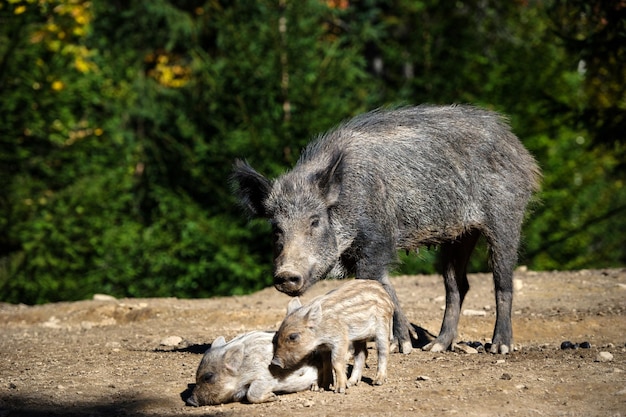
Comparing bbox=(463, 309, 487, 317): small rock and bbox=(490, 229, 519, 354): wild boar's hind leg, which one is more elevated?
bbox=(490, 229, 519, 354): wild boar's hind leg

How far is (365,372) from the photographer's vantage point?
6.82 meters

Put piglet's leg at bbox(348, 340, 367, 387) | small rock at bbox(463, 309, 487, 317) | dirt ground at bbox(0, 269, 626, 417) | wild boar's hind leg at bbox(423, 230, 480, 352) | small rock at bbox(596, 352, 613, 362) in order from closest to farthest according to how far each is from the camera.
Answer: dirt ground at bbox(0, 269, 626, 417)
piglet's leg at bbox(348, 340, 367, 387)
small rock at bbox(596, 352, 613, 362)
wild boar's hind leg at bbox(423, 230, 480, 352)
small rock at bbox(463, 309, 487, 317)

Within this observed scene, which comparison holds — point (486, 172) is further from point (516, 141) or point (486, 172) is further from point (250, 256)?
point (250, 256)

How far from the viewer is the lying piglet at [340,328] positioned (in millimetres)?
6031

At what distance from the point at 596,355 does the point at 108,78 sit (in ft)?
41.3

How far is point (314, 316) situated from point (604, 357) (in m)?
2.41

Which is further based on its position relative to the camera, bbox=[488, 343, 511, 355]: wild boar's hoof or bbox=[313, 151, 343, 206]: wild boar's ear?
bbox=[488, 343, 511, 355]: wild boar's hoof

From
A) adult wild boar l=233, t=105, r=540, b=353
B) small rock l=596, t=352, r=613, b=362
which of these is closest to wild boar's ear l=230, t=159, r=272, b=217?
adult wild boar l=233, t=105, r=540, b=353

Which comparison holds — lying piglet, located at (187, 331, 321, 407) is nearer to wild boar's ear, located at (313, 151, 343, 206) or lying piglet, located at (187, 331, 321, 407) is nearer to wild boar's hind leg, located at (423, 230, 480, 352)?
wild boar's ear, located at (313, 151, 343, 206)

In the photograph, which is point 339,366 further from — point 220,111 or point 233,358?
point 220,111

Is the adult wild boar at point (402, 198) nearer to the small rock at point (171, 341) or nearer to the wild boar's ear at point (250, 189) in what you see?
the wild boar's ear at point (250, 189)

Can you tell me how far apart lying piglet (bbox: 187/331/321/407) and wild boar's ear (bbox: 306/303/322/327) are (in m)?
0.33

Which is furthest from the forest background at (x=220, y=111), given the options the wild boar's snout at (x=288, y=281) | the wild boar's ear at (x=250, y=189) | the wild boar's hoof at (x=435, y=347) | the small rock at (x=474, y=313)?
the wild boar's snout at (x=288, y=281)

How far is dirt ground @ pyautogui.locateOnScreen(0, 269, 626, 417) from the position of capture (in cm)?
586
